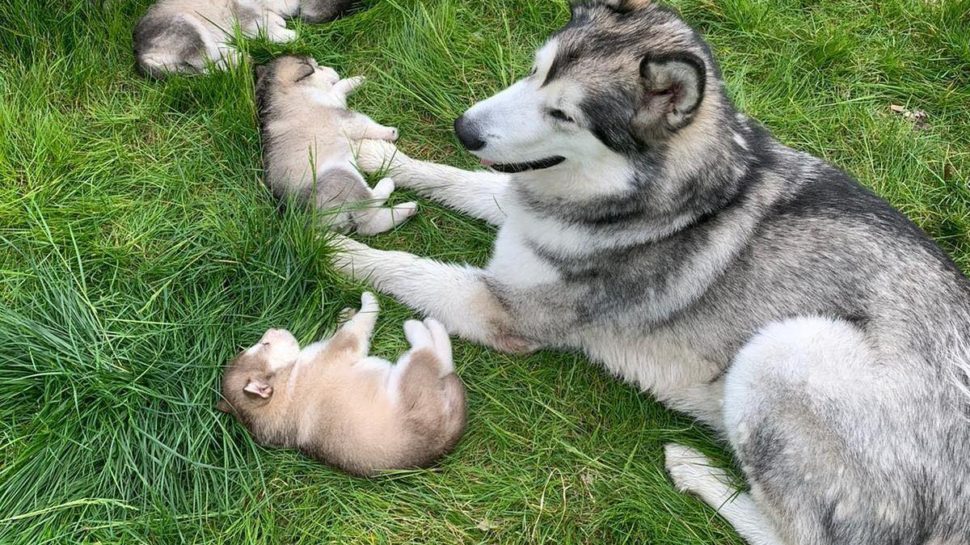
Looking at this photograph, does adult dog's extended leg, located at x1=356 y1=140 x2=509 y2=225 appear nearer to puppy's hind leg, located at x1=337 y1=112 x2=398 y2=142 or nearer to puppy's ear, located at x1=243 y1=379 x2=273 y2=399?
puppy's hind leg, located at x1=337 y1=112 x2=398 y2=142

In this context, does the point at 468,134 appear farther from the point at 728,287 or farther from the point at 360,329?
the point at 728,287

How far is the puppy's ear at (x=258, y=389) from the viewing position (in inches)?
124

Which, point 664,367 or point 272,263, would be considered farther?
point 272,263

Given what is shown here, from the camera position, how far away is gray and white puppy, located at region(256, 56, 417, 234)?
12.6 ft

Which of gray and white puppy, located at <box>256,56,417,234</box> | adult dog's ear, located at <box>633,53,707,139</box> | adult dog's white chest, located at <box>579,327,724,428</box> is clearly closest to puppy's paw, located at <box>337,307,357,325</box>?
gray and white puppy, located at <box>256,56,417,234</box>

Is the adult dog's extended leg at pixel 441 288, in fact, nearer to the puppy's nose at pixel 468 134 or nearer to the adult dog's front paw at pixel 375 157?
the adult dog's front paw at pixel 375 157

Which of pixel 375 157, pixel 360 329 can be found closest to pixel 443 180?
pixel 375 157

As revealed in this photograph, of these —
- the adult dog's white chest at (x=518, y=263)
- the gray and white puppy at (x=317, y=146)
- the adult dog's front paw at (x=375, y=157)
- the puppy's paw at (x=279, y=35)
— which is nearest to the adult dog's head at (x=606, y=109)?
the adult dog's white chest at (x=518, y=263)

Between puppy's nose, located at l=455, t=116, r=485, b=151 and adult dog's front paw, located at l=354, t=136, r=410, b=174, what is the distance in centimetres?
118

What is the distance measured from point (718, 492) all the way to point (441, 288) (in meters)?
1.76

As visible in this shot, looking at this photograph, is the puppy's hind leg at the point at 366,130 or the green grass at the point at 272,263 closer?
the green grass at the point at 272,263

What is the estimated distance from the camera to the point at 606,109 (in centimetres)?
275

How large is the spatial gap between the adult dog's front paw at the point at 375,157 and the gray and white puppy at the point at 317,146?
0.26 feet

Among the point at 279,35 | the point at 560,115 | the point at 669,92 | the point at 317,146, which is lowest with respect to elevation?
the point at 317,146
